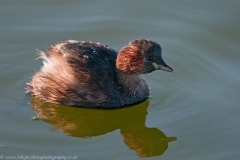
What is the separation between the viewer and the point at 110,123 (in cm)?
803

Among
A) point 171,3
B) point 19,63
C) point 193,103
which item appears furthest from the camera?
point 171,3

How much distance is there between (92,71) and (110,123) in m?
0.73

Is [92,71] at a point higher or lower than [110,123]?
higher

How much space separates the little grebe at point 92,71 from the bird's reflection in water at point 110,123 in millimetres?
109

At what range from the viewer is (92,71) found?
7.96 meters

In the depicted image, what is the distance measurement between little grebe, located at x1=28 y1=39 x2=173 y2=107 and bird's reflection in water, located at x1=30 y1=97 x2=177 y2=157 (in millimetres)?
109

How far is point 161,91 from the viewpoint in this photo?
28.5 ft

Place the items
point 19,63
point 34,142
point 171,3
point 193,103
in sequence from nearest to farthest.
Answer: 1. point 34,142
2. point 193,103
3. point 19,63
4. point 171,3

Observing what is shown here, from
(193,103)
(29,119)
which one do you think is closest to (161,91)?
(193,103)

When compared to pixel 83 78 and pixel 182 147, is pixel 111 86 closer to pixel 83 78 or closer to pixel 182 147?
pixel 83 78

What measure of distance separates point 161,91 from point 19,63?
2148 millimetres

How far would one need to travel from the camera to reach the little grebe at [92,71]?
7.98 meters

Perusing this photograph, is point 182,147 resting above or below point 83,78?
below

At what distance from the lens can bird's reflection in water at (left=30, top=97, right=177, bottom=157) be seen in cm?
766
